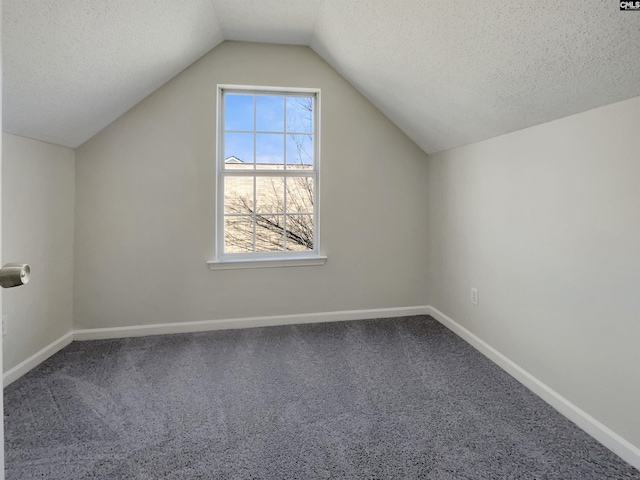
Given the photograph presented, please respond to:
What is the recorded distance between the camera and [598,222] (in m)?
1.67

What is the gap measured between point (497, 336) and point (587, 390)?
0.67m

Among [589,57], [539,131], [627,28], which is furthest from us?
[539,131]

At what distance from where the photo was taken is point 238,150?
10.0ft

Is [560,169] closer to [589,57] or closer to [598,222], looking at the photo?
[598,222]

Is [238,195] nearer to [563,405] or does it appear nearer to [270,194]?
[270,194]

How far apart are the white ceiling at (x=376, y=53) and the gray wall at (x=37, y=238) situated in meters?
0.18

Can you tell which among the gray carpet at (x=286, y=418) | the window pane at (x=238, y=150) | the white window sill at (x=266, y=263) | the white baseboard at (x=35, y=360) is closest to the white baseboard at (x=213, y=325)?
the white baseboard at (x=35, y=360)

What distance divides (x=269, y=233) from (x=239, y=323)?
826mm

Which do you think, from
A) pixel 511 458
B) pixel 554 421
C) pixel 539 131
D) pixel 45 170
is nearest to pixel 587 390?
pixel 554 421

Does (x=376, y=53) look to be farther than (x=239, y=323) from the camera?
No

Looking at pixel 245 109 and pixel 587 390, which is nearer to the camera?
pixel 587 390

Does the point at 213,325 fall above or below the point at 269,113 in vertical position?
below

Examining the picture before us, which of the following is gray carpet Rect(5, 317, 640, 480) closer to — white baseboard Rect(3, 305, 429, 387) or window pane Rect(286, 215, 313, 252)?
white baseboard Rect(3, 305, 429, 387)

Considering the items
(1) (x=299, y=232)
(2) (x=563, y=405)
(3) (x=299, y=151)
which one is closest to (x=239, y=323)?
(1) (x=299, y=232)
